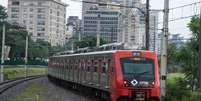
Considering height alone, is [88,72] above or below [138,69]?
below

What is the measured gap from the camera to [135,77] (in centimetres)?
2556

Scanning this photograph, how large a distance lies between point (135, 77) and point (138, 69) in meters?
0.59

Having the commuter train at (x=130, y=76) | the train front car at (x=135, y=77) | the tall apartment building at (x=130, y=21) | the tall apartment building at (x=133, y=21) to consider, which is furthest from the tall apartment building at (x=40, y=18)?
the train front car at (x=135, y=77)

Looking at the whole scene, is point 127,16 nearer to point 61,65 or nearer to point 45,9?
point 61,65

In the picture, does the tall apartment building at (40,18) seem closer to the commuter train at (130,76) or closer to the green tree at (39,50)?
the green tree at (39,50)

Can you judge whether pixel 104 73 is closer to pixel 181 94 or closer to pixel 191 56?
pixel 181 94

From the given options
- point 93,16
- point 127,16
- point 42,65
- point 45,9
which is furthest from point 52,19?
point 127,16

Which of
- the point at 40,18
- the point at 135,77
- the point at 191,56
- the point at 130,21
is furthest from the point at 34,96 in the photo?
the point at 40,18

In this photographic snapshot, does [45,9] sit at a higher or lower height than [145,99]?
higher

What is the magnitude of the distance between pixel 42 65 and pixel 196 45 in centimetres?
10189

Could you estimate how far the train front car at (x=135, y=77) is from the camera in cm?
2533

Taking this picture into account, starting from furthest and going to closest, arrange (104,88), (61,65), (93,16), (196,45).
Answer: (93,16) < (61,65) < (196,45) < (104,88)

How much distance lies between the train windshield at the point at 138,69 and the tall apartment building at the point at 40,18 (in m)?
132

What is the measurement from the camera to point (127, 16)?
58.9 metres
